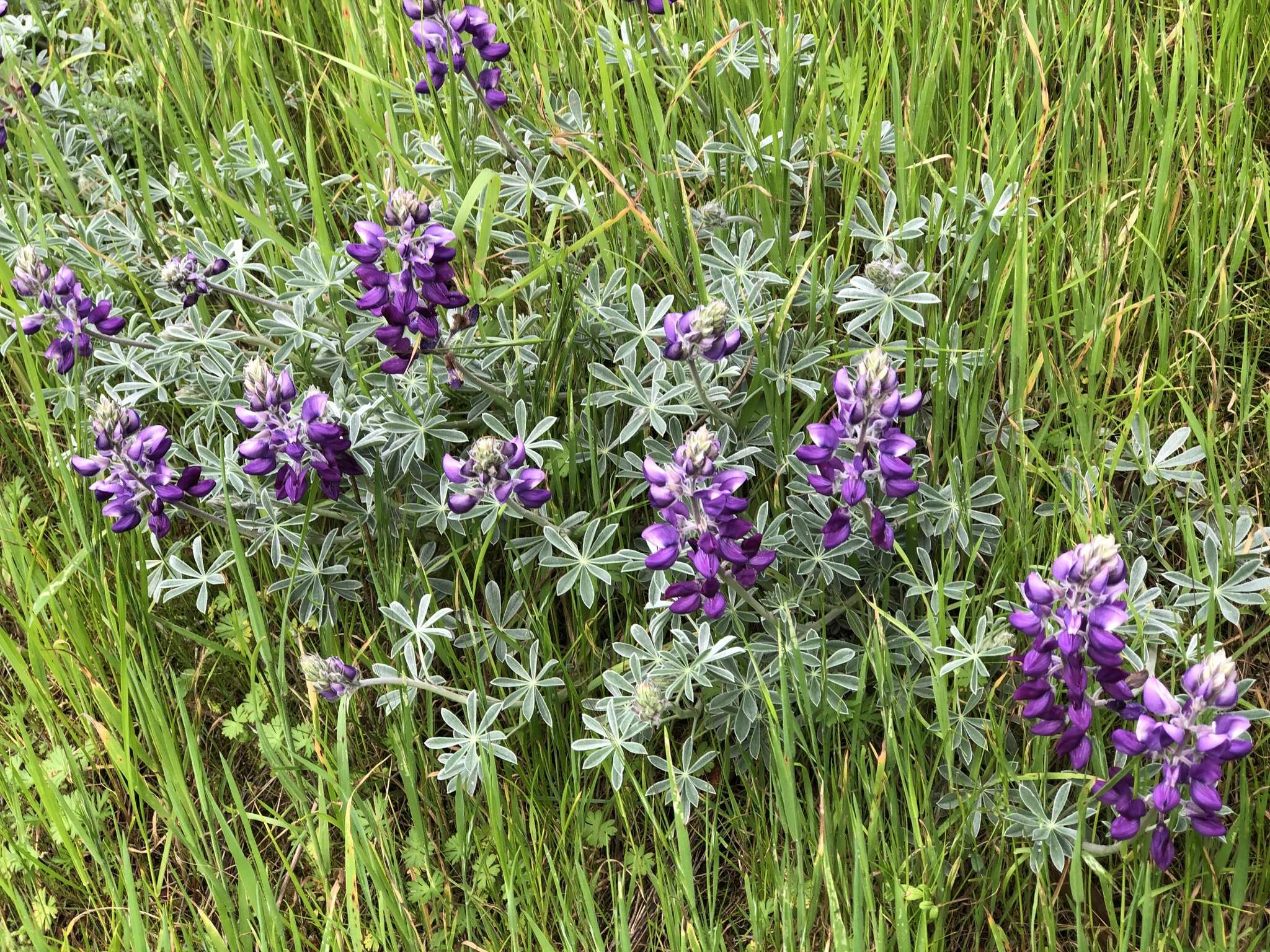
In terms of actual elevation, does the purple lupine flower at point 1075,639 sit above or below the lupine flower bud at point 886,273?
below

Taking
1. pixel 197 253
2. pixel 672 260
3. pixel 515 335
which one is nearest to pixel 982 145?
pixel 672 260

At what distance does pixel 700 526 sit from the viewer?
212 centimetres

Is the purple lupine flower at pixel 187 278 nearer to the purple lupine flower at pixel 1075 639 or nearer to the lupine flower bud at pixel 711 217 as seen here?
the lupine flower bud at pixel 711 217

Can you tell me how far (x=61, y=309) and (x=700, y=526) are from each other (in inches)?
65.6

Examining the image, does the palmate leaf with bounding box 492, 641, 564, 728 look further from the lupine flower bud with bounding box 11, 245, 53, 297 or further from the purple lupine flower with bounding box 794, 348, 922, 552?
the lupine flower bud with bounding box 11, 245, 53, 297

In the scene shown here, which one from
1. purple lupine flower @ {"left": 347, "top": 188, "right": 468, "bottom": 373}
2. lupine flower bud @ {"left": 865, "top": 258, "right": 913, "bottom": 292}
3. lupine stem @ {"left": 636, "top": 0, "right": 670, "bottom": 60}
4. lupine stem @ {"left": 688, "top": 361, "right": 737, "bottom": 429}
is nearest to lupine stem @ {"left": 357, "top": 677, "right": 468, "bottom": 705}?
purple lupine flower @ {"left": 347, "top": 188, "right": 468, "bottom": 373}

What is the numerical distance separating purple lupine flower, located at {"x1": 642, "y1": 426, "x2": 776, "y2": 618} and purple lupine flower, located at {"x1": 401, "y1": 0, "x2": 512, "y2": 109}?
4.22ft

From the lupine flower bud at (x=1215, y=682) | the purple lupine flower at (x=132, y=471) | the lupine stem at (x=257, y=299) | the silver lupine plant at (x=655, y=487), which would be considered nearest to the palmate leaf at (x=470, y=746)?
the silver lupine plant at (x=655, y=487)

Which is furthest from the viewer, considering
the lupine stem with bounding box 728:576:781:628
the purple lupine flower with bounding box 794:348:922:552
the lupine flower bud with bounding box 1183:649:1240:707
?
the lupine stem with bounding box 728:576:781:628

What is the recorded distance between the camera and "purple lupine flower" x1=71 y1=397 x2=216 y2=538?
2.40 m

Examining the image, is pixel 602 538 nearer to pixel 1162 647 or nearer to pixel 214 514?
pixel 214 514

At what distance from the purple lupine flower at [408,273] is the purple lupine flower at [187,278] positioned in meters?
0.58

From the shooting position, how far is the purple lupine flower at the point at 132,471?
94.7 inches

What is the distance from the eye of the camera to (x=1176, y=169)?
9.41 feet
